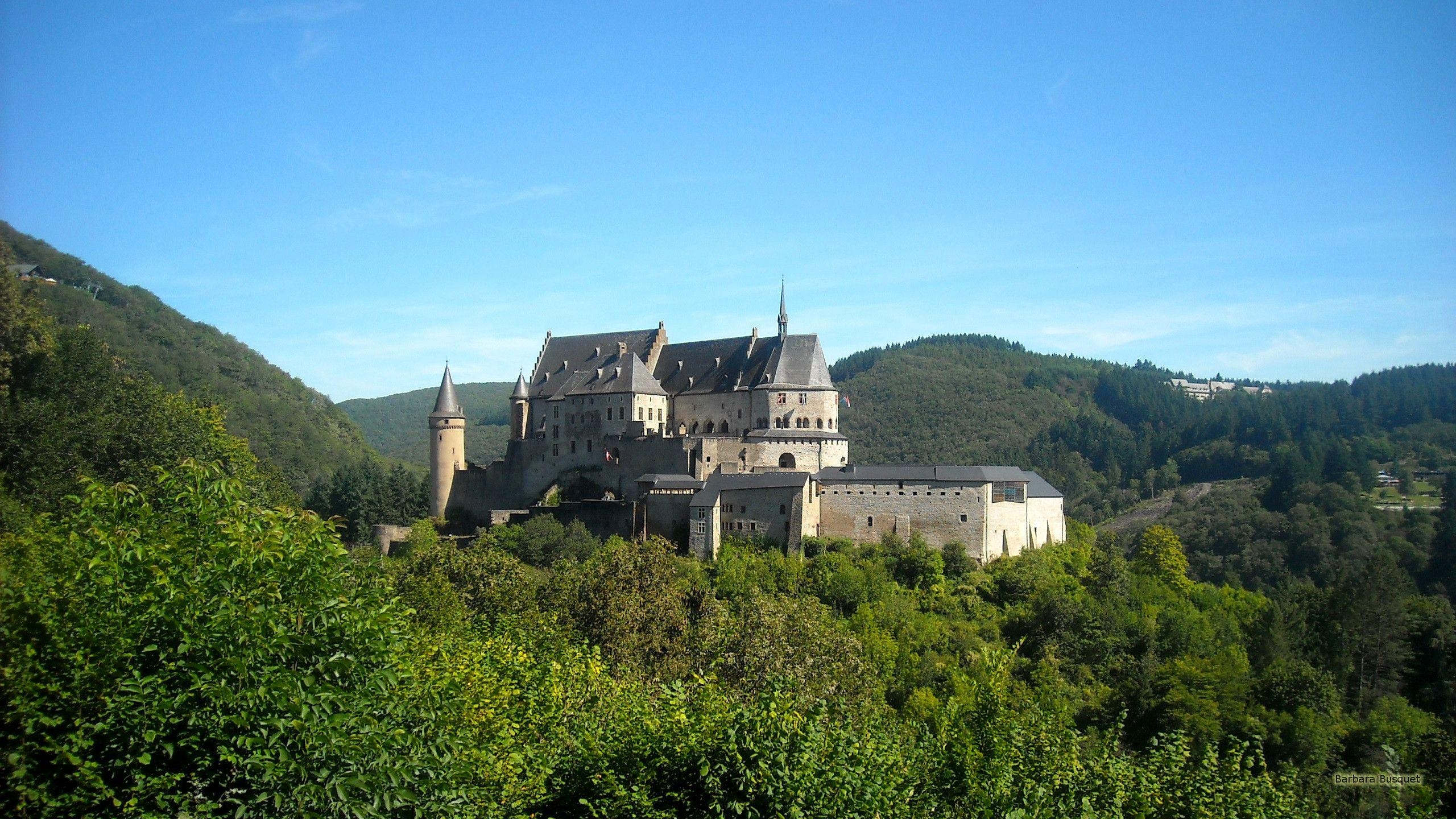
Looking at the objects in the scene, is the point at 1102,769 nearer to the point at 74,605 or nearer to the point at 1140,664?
the point at 74,605

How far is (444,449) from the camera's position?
62.5 metres

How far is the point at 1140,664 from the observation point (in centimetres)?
4566

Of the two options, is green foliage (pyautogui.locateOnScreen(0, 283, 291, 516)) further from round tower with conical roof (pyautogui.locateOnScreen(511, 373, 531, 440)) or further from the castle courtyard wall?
the castle courtyard wall

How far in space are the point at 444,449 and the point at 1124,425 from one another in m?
123

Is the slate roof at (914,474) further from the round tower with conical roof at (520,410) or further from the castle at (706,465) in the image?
the round tower with conical roof at (520,410)

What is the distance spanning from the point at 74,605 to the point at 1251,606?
198 feet

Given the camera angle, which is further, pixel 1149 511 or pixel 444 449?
pixel 1149 511

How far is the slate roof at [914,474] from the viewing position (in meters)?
51.9

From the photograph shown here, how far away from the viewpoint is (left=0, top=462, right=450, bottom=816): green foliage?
1273 cm

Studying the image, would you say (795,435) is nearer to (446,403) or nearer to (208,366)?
(446,403)

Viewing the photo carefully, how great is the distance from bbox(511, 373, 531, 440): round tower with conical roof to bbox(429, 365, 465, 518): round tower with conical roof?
3097 millimetres

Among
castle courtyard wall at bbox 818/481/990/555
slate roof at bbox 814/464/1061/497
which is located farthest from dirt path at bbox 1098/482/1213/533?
castle courtyard wall at bbox 818/481/990/555

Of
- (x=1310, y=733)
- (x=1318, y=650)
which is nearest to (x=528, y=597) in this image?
(x=1310, y=733)

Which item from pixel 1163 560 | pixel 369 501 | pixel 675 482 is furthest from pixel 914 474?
pixel 369 501
